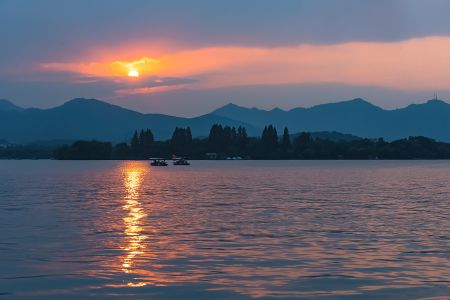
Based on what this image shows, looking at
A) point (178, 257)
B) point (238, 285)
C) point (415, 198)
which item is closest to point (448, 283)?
point (238, 285)

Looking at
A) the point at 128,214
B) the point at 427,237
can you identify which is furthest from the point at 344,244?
the point at 128,214

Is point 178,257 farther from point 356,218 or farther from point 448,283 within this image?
point 356,218

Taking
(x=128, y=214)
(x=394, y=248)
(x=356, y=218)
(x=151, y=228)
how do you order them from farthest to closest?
(x=128, y=214), (x=356, y=218), (x=151, y=228), (x=394, y=248)

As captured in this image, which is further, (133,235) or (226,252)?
(133,235)

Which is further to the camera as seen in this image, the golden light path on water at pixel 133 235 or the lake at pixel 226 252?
the golden light path on water at pixel 133 235

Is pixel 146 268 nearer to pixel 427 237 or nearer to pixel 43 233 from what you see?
pixel 43 233

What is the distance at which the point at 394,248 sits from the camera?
36.8 m

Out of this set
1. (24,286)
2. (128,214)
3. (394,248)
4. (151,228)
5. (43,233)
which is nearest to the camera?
(24,286)

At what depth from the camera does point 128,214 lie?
57.6 metres

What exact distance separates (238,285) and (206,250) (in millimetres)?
8670

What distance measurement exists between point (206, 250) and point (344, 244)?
740 centimetres

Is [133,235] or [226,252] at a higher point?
[133,235]

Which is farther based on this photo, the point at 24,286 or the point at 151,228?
the point at 151,228

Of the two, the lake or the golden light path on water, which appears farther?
the golden light path on water
